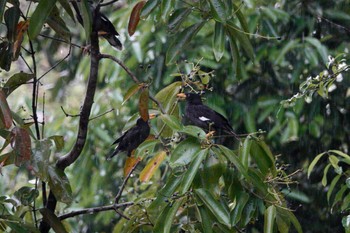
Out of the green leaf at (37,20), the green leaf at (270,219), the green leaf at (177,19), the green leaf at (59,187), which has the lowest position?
the green leaf at (270,219)

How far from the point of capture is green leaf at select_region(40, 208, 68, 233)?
2234 mm

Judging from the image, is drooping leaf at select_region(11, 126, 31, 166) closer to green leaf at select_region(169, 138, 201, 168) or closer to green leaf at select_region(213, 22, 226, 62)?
green leaf at select_region(169, 138, 201, 168)

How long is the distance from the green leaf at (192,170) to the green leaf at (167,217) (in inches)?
2.8

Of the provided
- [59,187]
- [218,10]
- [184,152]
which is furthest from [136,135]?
[218,10]

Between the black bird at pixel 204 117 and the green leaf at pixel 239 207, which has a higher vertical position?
the black bird at pixel 204 117

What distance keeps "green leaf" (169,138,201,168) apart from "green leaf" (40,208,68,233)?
0.44 metres

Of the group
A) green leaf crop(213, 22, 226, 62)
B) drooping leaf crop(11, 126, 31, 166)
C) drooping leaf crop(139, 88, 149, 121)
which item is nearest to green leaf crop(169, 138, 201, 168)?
drooping leaf crop(139, 88, 149, 121)

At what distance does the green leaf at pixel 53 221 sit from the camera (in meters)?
2.23

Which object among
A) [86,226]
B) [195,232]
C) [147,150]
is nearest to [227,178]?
[195,232]

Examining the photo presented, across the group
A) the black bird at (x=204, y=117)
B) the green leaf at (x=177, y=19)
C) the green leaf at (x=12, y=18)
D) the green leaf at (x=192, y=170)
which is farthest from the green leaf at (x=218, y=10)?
the black bird at (x=204, y=117)

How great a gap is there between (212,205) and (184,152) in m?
0.16

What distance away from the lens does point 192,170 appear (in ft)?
6.49

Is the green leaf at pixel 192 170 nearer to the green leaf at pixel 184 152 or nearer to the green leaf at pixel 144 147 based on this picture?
the green leaf at pixel 184 152

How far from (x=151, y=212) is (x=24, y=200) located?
388 mm
